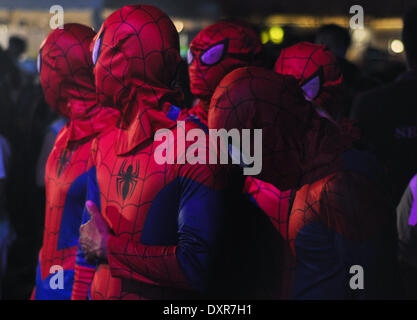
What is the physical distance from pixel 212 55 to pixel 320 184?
0.81 m

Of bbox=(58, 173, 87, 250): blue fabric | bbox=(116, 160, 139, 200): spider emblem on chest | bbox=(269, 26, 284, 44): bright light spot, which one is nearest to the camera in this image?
bbox=(116, 160, 139, 200): spider emblem on chest

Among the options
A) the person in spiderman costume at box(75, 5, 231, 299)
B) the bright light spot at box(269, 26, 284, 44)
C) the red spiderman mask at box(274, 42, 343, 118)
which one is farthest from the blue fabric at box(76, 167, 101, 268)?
the bright light spot at box(269, 26, 284, 44)

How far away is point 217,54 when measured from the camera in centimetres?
203

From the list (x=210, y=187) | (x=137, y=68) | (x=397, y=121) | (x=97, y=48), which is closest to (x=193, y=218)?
(x=210, y=187)

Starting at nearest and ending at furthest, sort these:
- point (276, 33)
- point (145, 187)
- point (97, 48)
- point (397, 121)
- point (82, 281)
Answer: point (145, 187) → point (97, 48) → point (82, 281) → point (397, 121) → point (276, 33)

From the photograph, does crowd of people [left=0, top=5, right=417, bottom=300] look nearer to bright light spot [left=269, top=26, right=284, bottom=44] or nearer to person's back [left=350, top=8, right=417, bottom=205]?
person's back [left=350, top=8, right=417, bottom=205]

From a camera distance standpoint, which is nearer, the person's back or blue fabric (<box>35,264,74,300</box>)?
blue fabric (<box>35,264,74,300</box>)

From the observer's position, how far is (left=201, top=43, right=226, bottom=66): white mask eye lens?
79.6 inches

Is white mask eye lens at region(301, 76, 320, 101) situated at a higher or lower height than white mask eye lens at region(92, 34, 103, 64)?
higher

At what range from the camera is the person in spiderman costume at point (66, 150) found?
74.7 inches

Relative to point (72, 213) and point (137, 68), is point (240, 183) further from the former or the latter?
point (72, 213)

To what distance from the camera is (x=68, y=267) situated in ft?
6.28
